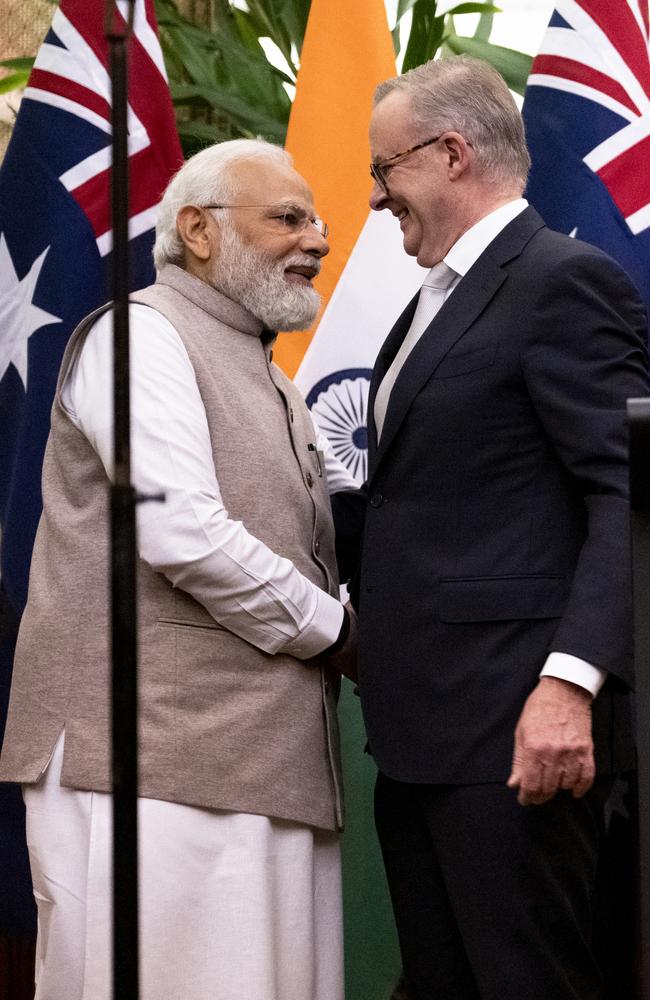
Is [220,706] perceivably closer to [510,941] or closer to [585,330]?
[510,941]

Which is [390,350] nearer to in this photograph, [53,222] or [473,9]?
[53,222]

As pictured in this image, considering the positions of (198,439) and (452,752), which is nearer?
(452,752)

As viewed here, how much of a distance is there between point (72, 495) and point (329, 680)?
481mm

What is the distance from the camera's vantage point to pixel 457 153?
1.96m

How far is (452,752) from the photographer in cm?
172

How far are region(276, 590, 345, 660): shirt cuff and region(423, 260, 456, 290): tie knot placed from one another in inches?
19.4

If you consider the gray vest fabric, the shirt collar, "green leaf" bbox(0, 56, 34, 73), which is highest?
"green leaf" bbox(0, 56, 34, 73)

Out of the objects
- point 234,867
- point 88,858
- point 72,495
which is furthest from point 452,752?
point 72,495

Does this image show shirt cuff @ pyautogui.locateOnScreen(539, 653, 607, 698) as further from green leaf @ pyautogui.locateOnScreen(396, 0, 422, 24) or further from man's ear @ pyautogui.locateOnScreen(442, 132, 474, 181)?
green leaf @ pyautogui.locateOnScreen(396, 0, 422, 24)

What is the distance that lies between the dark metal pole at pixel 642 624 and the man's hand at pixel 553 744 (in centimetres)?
50

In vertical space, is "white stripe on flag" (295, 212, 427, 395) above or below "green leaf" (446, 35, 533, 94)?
below

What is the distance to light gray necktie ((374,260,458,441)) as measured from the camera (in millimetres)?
1959

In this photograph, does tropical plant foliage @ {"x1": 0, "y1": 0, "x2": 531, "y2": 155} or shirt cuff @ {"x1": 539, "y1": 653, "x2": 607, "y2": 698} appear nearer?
shirt cuff @ {"x1": 539, "y1": 653, "x2": 607, "y2": 698}

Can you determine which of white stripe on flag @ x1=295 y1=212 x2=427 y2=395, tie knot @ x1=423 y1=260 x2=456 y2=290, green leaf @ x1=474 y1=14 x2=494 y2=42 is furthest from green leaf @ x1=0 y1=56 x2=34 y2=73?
tie knot @ x1=423 y1=260 x2=456 y2=290
